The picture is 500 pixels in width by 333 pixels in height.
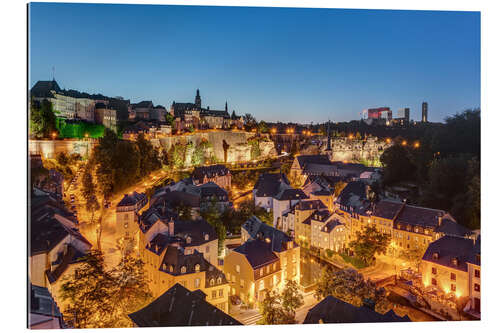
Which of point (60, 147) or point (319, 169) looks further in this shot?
point (319, 169)

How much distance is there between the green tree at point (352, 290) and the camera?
4508 millimetres

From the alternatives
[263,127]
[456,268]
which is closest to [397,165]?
[456,268]

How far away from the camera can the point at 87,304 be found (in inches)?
160

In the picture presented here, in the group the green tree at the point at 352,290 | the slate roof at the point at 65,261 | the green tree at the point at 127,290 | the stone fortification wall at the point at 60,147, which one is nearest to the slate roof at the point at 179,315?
the green tree at the point at 127,290

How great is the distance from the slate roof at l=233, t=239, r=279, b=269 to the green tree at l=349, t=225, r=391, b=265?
146cm

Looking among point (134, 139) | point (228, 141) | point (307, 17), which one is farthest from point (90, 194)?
point (307, 17)

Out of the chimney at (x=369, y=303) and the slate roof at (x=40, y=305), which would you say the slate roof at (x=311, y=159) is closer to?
the chimney at (x=369, y=303)

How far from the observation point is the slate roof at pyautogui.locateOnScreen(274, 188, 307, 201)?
5720 mm

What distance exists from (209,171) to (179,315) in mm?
2521

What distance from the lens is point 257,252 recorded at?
486cm

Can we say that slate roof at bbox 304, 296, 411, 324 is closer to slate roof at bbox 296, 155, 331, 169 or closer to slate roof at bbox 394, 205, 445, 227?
slate roof at bbox 394, 205, 445, 227

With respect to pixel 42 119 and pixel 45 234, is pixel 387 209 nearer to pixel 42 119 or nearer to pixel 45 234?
pixel 45 234

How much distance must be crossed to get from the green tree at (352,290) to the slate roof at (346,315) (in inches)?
12.2
